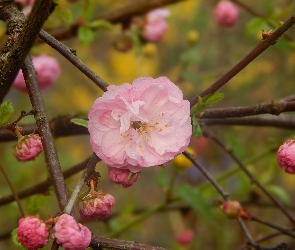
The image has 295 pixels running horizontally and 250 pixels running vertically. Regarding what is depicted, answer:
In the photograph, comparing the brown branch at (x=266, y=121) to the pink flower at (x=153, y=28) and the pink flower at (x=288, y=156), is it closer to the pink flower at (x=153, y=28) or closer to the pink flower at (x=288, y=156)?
the pink flower at (x=288, y=156)

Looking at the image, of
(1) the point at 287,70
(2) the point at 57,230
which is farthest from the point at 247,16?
(2) the point at 57,230

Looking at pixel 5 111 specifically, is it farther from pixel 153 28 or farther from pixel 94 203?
pixel 153 28

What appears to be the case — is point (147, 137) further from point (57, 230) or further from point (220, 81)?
point (57, 230)

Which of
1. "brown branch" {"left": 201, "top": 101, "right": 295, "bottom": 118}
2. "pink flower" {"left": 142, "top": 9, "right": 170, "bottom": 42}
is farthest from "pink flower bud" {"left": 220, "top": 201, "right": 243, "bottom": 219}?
"pink flower" {"left": 142, "top": 9, "right": 170, "bottom": 42}

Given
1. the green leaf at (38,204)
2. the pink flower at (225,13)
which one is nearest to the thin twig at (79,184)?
the green leaf at (38,204)

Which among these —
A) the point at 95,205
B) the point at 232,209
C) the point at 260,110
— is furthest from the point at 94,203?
the point at 232,209

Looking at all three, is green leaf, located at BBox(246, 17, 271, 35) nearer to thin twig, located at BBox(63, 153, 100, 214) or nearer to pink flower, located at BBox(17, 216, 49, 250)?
thin twig, located at BBox(63, 153, 100, 214)
